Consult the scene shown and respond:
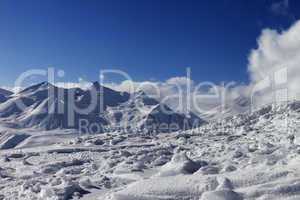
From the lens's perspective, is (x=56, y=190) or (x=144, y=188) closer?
(x=144, y=188)

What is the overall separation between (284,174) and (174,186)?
5.39 meters

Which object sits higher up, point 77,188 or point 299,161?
point 299,161

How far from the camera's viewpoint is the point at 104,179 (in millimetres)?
30484

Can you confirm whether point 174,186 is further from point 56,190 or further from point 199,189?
point 56,190

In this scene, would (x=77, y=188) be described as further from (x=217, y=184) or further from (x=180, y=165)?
(x=217, y=184)

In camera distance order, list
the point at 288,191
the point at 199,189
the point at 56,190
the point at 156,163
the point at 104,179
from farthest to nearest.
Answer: the point at 156,163 < the point at 104,179 < the point at 56,190 < the point at 199,189 < the point at 288,191

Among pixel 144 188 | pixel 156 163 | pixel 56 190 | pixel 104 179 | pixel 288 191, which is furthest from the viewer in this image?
pixel 156 163

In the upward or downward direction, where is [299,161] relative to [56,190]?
upward

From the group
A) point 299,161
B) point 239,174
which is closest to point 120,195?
point 239,174

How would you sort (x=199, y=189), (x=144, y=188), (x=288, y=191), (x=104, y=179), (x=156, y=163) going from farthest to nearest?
(x=156, y=163)
(x=104, y=179)
(x=144, y=188)
(x=199, y=189)
(x=288, y=191)

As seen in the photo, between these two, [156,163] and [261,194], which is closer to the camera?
[261,194]

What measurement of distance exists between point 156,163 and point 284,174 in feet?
69.6

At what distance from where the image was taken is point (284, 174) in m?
20.4

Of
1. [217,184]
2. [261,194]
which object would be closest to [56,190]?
[217,184]
